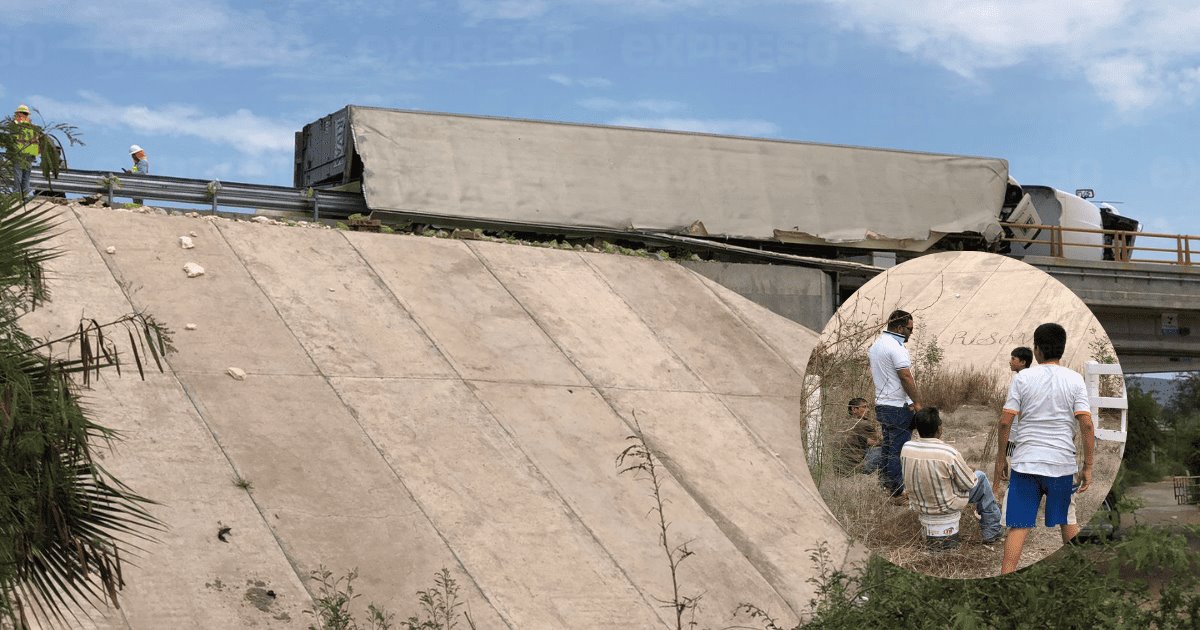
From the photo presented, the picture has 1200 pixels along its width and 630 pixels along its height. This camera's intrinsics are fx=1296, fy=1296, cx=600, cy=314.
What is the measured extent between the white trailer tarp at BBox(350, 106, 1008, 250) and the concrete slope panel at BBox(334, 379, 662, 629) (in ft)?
17.2

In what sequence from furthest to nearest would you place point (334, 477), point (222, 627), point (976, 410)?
point (334, 477), point (222, 627), point (976, 410)

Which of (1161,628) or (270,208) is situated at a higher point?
(270,208)

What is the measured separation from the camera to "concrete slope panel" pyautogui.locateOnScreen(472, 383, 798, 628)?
40.7 ft

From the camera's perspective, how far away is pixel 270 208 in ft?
60.7

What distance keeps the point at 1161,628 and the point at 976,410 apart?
11.6ft

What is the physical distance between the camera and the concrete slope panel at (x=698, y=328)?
17.1 metres

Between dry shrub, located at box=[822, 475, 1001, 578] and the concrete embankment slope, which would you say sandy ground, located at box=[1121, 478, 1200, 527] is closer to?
the concrete embankment slope

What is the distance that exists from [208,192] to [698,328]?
6.98 m

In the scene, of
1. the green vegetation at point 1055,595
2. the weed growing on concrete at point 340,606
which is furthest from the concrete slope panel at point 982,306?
the weed growing on concrete at point 340,606

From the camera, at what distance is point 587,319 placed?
1728cm

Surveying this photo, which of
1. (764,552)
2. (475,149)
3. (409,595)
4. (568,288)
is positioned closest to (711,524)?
(764,552)

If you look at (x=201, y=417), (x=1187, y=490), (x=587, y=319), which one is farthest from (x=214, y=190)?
(x=1187, y=490)

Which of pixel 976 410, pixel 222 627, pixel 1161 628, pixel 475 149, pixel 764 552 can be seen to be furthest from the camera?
pixel 475 149

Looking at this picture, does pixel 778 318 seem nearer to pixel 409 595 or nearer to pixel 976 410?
pixel 409 595
